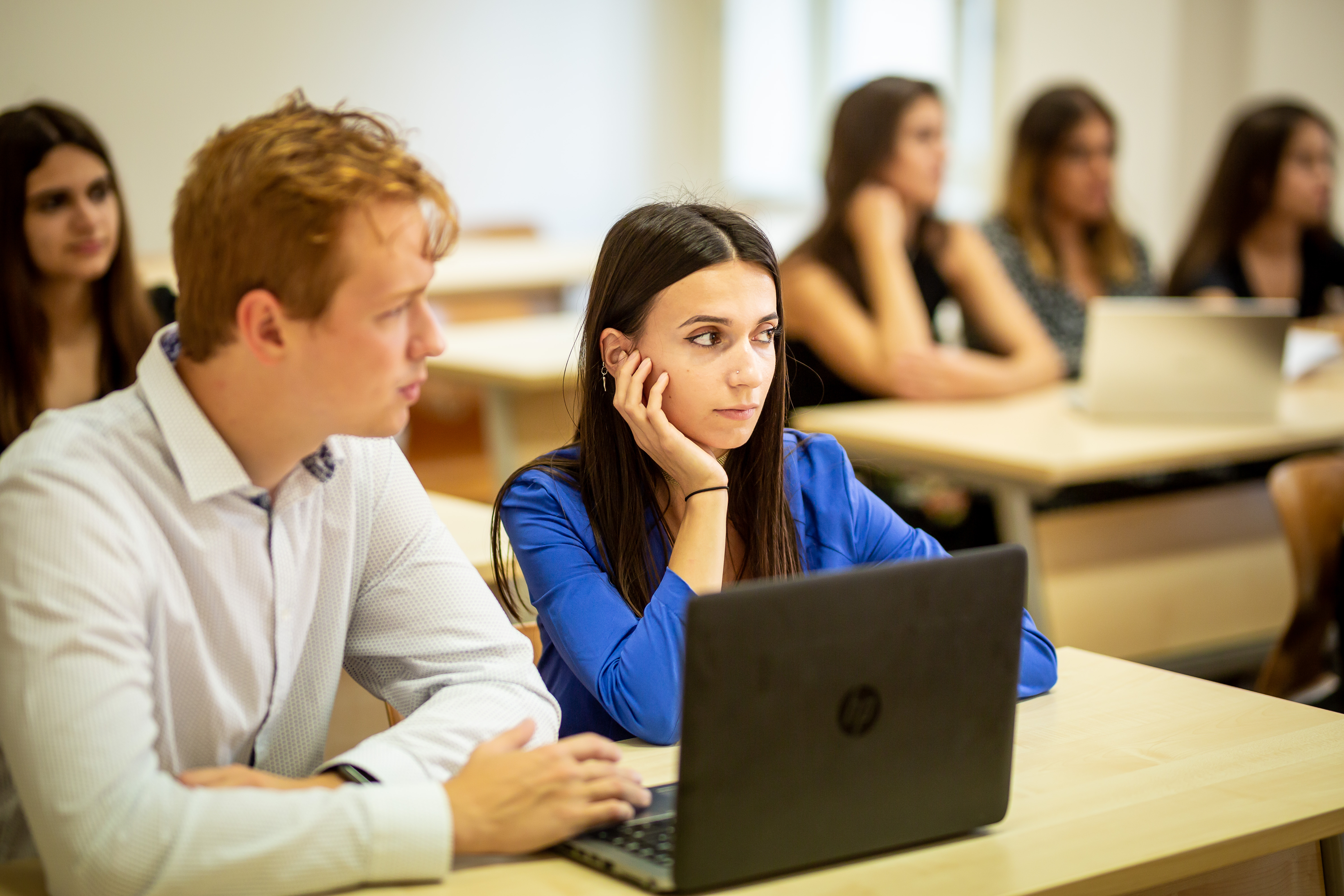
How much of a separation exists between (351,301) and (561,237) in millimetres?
6512

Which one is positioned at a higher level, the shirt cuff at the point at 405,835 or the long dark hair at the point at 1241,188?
the long dark hair at the point at 1241,188

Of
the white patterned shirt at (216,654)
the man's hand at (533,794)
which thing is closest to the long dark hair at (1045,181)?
the white patterned shirt at (216,654)

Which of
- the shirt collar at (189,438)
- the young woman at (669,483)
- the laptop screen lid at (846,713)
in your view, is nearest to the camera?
the laptop screen lid at (846,713)

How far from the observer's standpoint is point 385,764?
112 cm

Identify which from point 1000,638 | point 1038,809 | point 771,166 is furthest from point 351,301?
point 771,166

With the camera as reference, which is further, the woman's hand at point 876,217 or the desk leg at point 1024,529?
the woman's hand at point 876,217

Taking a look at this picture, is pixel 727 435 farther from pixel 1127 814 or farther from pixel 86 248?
pixel 86 248

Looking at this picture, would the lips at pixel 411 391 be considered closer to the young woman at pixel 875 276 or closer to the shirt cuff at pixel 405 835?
the shirt cuff at pixel 405 835

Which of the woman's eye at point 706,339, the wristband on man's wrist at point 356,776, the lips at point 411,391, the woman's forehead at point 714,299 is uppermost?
the woman's forehead at point 714,299

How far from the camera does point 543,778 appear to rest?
41.4 inches

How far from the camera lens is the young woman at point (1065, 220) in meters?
3.77

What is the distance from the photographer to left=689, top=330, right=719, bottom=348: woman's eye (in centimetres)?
149

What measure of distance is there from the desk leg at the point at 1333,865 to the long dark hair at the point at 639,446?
598 millimetres

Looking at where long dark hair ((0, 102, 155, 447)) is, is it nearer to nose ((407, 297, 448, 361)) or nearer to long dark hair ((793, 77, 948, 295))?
long dark hair ((793, 77, 948, 295))
